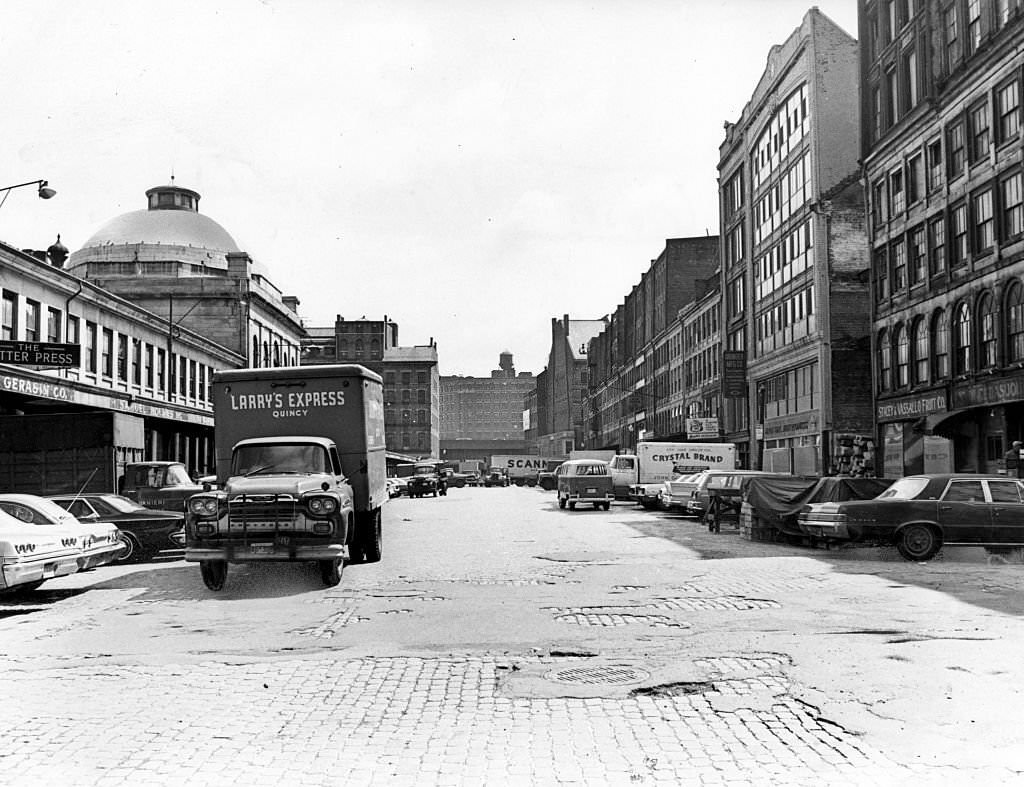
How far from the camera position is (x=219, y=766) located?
18.5 feet

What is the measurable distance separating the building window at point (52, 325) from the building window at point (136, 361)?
8.15 meters

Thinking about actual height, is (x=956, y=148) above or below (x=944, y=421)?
above

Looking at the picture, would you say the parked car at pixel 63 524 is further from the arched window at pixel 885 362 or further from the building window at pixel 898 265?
the arched window at pixel 885 362

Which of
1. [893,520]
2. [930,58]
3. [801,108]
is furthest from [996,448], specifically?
[801,108]

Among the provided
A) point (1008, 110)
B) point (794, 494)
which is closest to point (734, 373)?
point (1008, 110)

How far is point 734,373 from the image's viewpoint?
179 feet

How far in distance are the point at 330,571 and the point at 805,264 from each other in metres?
36.2

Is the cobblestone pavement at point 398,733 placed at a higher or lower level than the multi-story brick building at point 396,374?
lower

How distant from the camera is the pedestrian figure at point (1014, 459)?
26.3 metres

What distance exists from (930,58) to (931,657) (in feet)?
102

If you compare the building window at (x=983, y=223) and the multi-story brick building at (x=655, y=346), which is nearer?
the building window at (x=983, y=223)

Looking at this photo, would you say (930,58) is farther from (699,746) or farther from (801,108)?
(699,746)

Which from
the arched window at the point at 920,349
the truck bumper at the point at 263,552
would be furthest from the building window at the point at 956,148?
the truck bumper at the point at 263,552

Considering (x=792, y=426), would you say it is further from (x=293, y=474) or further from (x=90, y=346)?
(x=293, y=474)
